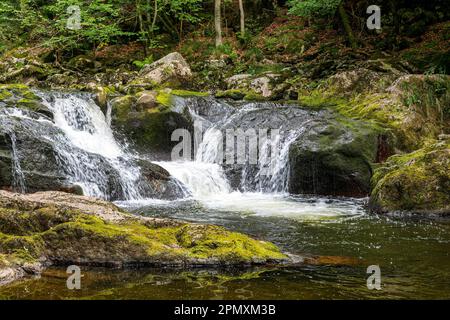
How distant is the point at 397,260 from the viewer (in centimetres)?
584

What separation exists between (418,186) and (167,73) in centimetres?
1167

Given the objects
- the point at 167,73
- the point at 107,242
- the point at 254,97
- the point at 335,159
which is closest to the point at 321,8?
the point at 254,97

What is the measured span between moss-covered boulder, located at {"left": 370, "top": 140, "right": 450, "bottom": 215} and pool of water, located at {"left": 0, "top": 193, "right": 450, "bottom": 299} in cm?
52

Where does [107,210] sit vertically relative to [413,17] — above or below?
below

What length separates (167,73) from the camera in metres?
18.6

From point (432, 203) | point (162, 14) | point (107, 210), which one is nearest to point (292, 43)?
point (162, 14)

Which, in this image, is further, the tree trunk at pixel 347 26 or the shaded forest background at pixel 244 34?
the tree trunk at pixel 347 26

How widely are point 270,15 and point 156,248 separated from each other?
76.4 feet

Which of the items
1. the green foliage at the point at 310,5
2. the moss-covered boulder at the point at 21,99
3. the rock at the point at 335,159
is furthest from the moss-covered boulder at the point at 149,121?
the green foliage at the point at 310,5

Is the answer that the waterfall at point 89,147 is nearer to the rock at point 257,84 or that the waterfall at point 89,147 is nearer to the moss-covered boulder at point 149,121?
the moss-covered boulder at point 149,121

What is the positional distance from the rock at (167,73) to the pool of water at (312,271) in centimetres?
1002

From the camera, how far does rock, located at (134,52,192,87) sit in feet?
60.1

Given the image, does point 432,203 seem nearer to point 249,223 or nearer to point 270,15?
point 249,223

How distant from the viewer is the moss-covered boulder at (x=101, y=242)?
5.23 meters
